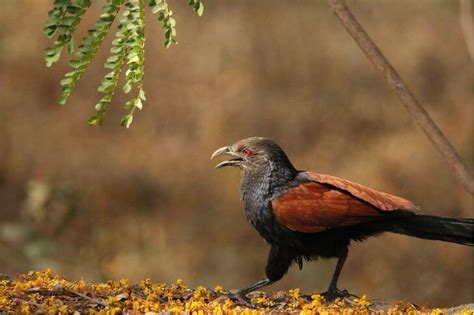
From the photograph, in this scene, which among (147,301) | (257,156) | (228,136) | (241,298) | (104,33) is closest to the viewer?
(104,33)

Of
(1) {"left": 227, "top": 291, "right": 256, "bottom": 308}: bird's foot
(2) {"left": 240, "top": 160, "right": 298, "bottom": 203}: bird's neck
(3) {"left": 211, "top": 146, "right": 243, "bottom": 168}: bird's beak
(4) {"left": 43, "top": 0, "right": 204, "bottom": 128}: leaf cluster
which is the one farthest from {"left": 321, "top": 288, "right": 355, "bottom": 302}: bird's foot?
(4) {"left": 43, "top": 0, "right": 204, "bottom": 128}: leaf cluster

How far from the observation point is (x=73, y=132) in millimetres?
11078

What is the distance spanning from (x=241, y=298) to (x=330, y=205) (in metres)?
0.64

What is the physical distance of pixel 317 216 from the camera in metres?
4.55

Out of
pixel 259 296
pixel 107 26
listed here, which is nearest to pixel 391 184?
pixel 259 296

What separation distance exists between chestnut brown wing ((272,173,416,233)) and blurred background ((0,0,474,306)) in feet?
15.8

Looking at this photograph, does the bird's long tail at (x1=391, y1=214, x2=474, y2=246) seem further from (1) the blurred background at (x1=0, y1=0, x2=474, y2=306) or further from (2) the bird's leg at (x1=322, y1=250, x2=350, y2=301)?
(1) the blurred background at (x1=0, y1=0, x2=474, y2=306)

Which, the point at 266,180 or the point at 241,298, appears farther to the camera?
the point at 266,180

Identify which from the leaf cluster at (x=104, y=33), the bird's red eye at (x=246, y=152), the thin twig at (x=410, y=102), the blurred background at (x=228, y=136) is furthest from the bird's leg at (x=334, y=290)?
the blurred background at (x=228, y=136)

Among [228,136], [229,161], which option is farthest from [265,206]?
[228,136]

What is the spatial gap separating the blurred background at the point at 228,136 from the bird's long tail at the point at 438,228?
497 cm

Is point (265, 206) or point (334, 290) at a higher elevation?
point (265, 206)

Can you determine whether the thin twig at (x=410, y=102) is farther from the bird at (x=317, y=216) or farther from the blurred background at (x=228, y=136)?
the blurred background at (x=228, y=136)

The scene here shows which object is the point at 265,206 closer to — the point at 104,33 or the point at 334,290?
the point at 334,290
